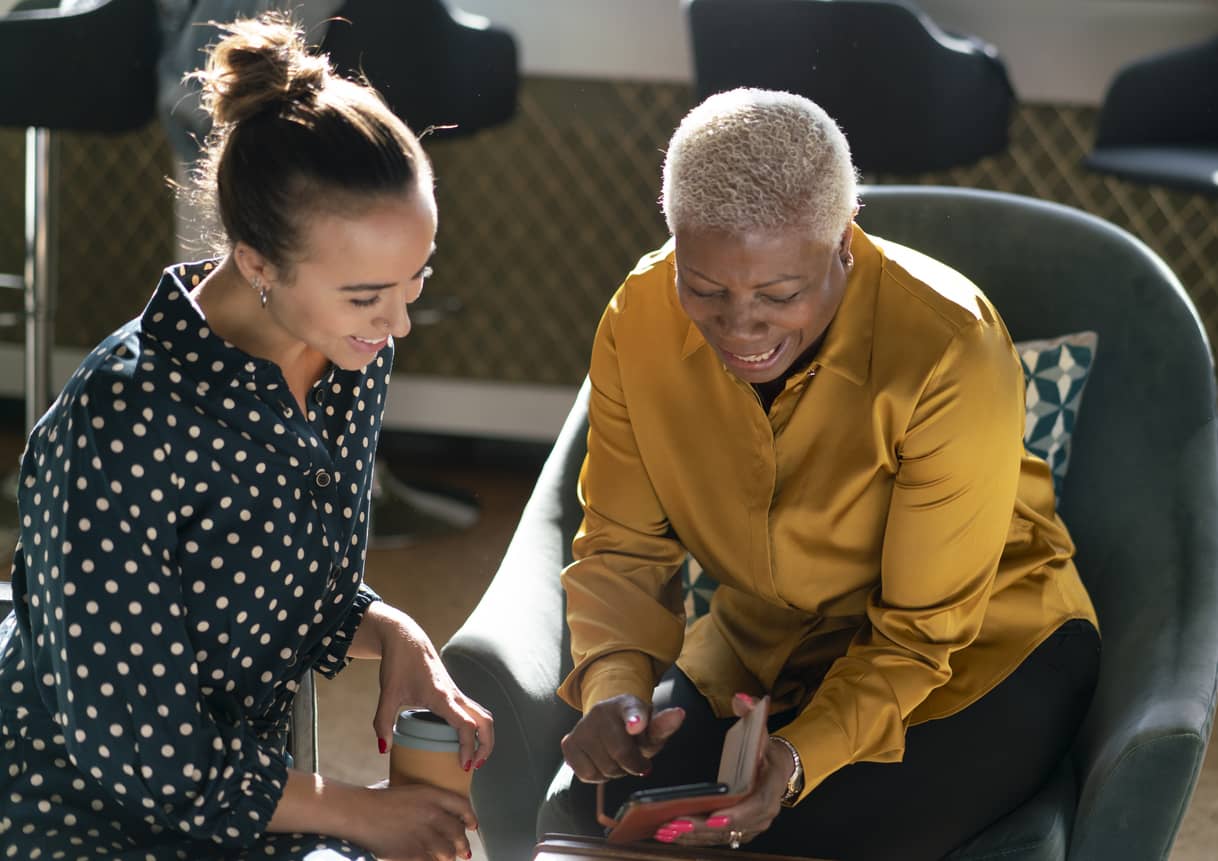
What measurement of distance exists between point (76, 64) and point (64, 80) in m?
0.04

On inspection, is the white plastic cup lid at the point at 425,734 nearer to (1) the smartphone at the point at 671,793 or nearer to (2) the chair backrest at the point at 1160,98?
(1) the smartphone at the point at 671,793

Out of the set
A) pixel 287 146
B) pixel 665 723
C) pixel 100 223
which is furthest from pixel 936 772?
pixel 100 223

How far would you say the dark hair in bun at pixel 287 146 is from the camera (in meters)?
1.27

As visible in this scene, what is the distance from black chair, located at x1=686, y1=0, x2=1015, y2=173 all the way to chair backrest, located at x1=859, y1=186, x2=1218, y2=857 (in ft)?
3.15

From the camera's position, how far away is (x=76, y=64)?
302 cm

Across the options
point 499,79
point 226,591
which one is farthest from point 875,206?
point 499,79

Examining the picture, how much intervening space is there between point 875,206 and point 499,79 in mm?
1416

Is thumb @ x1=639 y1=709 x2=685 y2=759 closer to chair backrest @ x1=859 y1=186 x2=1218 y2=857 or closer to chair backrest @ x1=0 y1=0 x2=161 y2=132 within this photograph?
chair backrest @ x1=859 y1=186 x2=1218 y2=857

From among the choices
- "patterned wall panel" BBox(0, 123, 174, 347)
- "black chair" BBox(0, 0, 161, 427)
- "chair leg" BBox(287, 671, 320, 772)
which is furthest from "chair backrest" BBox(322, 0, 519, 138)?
"chair leg" BBox(287, 671, 320, 772)

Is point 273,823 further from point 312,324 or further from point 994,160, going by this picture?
point 994,160

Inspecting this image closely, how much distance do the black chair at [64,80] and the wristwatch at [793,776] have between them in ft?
7.30

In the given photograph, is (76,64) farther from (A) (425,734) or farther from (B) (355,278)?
(A) (425,734)

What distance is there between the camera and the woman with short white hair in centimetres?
140

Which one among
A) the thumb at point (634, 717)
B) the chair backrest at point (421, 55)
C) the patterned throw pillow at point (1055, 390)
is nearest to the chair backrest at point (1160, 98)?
the chair backrest at point (421, 55)
